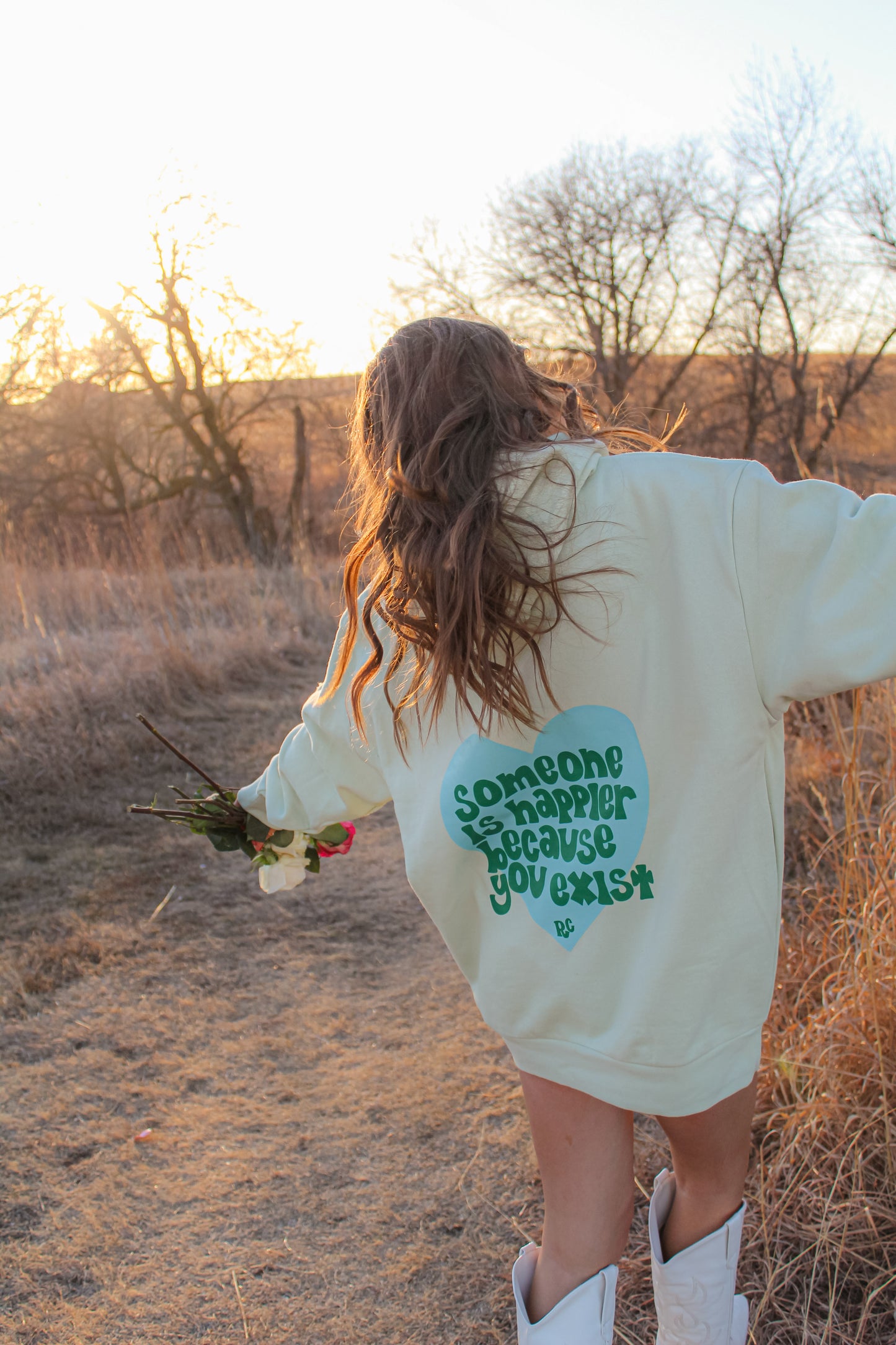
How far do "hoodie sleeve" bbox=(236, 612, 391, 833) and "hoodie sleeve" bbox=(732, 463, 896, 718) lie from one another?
0.62 meters

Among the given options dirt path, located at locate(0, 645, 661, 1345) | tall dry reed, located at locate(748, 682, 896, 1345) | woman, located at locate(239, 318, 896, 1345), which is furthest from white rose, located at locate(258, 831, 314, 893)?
tall dry reed, located at locate(748, 682, 896, 1345)

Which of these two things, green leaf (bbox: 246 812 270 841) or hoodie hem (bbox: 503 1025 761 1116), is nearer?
hoodie hem (bbox: 503 1025 761 1116)

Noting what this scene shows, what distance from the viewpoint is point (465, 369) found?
47.0 inches

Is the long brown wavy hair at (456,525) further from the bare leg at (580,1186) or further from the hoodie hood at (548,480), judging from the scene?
the bare leg at (580,1186)

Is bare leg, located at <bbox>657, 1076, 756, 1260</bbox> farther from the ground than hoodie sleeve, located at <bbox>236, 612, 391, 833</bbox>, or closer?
closer

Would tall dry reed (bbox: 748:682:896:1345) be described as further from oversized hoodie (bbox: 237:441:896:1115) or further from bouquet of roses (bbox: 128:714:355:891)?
bouquet of roses (bbox: 128:714:355:891)

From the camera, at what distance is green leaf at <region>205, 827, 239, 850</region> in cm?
175

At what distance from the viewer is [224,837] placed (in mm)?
1753

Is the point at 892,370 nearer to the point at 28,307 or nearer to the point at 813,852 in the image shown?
the point at 28,307

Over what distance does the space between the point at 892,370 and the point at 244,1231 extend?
55.2 feet

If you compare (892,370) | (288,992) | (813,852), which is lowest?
(288,992)

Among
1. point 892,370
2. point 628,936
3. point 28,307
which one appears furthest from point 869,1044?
point 892,370

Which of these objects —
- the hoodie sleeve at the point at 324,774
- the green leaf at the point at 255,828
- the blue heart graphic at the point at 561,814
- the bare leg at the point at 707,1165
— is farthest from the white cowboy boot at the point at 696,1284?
the green leaf at the point at 255,828

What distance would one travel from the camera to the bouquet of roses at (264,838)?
171 centimetres
